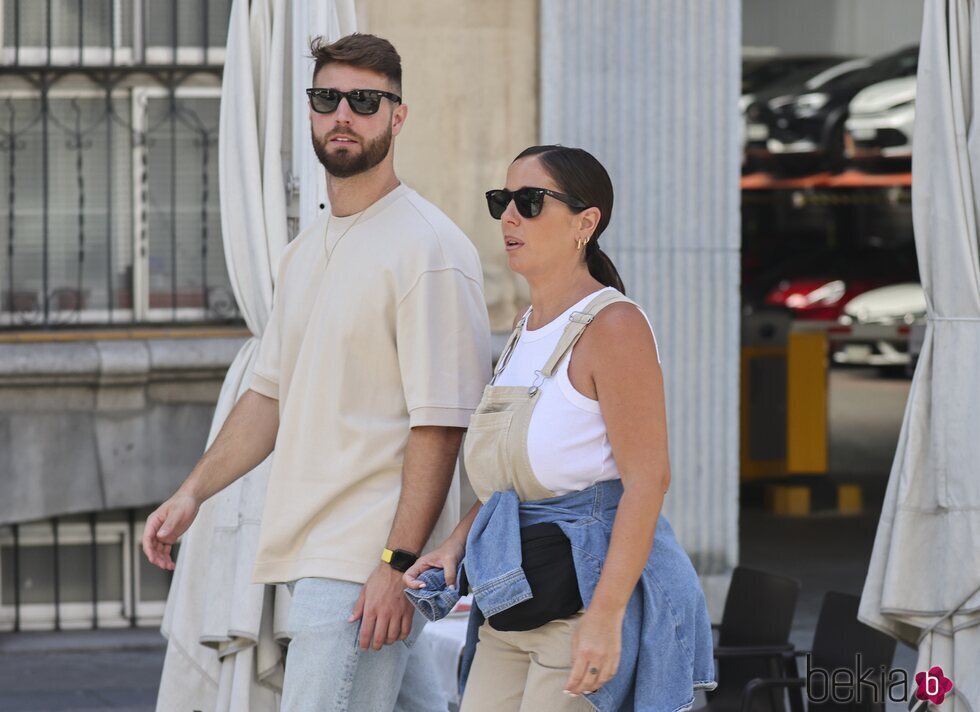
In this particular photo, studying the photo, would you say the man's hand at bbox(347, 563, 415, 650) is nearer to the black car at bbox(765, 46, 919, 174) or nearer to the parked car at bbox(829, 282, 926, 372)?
the parked car at bbox(829, 282, 926, 372)

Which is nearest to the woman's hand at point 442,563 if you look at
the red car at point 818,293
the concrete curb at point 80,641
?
the concrete curb at point 80,641

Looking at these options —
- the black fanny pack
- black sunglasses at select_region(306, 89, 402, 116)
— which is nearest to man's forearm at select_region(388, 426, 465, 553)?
the black fanny pack

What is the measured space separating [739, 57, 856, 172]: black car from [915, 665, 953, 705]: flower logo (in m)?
13.9

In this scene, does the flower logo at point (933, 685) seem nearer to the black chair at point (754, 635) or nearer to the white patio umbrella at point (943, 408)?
the white patio umbrella at point (943, 408)

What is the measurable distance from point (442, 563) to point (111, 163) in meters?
5.06

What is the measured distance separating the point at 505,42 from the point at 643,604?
494 cm

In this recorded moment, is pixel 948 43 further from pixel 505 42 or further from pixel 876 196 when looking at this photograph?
pixel 876 196

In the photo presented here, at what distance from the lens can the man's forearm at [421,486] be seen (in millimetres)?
3447

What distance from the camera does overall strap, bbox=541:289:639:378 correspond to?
312cm

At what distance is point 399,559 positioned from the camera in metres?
3.42

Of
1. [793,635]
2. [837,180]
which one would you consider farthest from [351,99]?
[837,180]

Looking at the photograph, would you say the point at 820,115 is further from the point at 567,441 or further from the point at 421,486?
the point at 567,441

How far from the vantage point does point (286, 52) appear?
5.47 m

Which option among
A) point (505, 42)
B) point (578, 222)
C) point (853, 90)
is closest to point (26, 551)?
point (505, 42)
